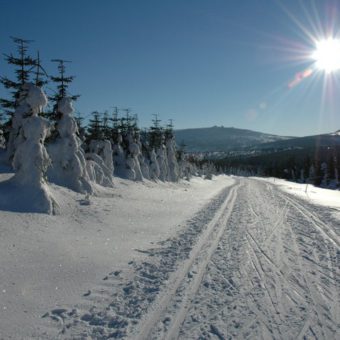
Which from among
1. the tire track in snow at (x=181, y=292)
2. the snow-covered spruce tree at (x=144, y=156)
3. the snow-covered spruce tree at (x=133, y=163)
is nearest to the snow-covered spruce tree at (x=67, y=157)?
the tire track in snow at (x=181, y=292)

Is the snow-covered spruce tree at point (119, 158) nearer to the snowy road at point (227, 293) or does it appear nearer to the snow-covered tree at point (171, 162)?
the snow-covered tree at point (171, 162)

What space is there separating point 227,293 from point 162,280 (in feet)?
5.86

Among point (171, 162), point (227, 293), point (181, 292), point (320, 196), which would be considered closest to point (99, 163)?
point (181, 292)

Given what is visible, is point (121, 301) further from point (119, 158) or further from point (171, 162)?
point (171, 162)

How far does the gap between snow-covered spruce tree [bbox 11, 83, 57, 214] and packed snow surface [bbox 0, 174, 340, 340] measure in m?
1.47

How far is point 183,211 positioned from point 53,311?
1574 centimetres

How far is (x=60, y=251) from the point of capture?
10250 mm

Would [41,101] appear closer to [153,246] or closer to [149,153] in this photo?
[153,246]

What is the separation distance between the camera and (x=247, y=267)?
9562 millimetres

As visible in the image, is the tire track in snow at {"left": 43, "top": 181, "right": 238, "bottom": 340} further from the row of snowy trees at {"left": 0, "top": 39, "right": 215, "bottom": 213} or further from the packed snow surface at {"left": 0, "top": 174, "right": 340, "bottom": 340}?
the row of snowy trees at {"left": 0, "top": 39, "right": 215, "bottom": 213}

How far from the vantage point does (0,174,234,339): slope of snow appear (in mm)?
6828

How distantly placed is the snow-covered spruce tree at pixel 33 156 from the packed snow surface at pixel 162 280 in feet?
4.81

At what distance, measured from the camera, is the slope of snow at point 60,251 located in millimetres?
6828

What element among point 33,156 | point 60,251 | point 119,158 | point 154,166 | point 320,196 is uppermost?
point 33,156
